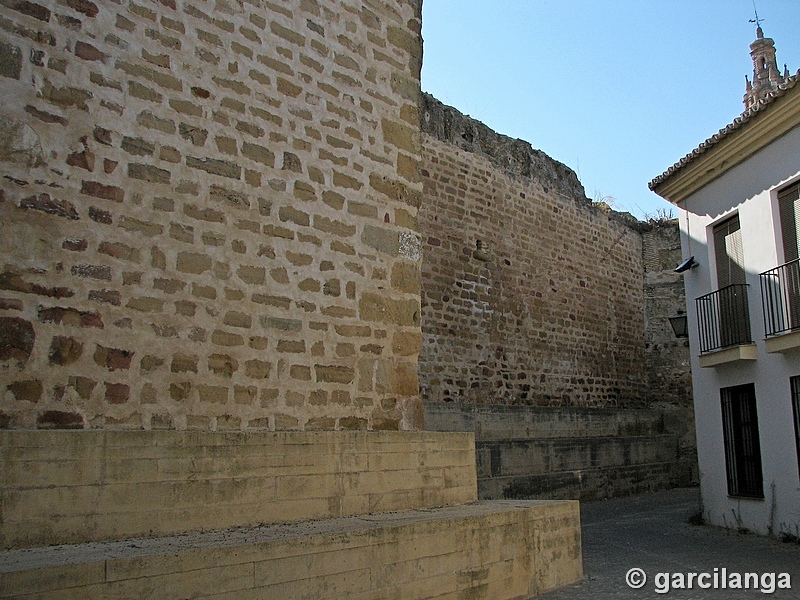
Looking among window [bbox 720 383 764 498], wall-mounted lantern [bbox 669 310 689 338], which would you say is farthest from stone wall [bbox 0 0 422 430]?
wall-mounted lantern [bbox 669 310 689 338]

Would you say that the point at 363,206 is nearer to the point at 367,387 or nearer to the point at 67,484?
the point at 367,387

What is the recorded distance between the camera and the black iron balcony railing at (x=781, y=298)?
26.1ft

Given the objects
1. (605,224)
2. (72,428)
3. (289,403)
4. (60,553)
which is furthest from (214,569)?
(605,224)

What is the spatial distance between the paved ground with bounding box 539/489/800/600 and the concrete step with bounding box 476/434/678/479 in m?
0.84

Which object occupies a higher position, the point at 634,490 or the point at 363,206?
the point at 363,206

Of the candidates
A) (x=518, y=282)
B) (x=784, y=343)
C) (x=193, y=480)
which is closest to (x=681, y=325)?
(x=784, y=343)

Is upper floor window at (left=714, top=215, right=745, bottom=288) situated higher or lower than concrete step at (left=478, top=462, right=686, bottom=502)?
higher

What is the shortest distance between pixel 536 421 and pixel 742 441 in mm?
3479

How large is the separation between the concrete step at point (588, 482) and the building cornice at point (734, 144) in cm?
449

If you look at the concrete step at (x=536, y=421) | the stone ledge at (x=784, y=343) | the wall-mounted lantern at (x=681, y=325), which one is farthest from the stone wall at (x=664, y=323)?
the stone ledge at (x=784, y=343)

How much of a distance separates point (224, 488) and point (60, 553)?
0.90 metres

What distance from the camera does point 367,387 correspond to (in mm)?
4637

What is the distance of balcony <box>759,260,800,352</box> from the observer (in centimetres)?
790

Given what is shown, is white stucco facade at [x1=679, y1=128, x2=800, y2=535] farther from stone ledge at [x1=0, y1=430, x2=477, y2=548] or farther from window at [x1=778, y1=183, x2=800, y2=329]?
stone ledge at [x1=0, y1=430, x2=477, y2=548]
